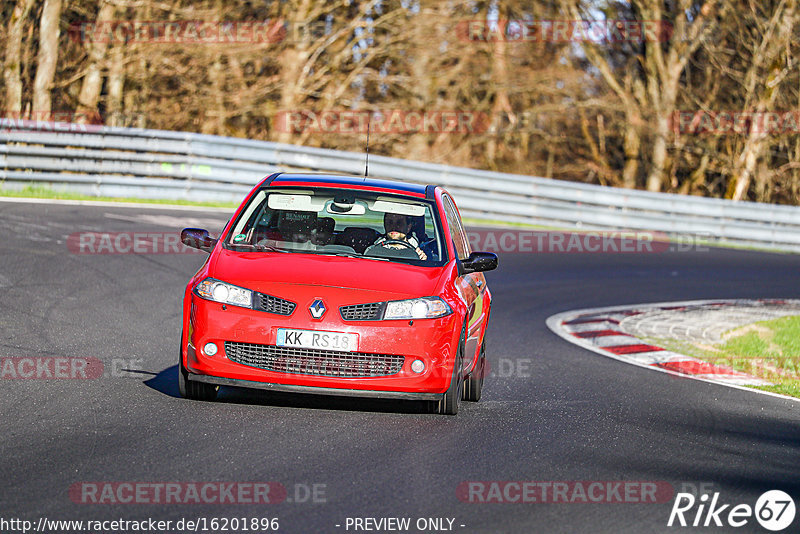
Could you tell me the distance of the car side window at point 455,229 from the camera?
26.8 ft

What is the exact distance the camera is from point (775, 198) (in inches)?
1464

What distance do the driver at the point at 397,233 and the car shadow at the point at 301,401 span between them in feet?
3.25

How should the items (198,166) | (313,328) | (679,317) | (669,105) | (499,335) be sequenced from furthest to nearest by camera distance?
(669,105) → (198,166) → (679,317) → (499,335) → (313,328)

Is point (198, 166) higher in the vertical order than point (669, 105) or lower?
lower

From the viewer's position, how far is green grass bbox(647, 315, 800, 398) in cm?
1059

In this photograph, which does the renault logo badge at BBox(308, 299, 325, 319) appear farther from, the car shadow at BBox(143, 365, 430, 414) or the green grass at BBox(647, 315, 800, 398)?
the green grass at BBox(647, 315, 800, 398)

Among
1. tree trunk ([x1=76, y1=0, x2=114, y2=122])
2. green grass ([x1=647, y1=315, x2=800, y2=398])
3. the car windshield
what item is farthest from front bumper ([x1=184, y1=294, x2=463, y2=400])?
tree trunk ([x1=76, y1=0, x2=114, y2=122])

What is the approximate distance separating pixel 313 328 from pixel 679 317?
799 cm

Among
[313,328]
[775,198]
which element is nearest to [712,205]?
[775,198]

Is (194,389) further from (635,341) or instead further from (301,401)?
(635,341)

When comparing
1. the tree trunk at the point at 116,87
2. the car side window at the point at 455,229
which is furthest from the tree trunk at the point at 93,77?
the car side window at the point at 455,229

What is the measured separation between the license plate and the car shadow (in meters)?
0.68

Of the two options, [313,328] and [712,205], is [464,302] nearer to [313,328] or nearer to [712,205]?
[313,328]

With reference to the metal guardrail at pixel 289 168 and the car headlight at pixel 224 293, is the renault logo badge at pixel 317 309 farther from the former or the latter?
the metal guardrail at pixel 289 168
